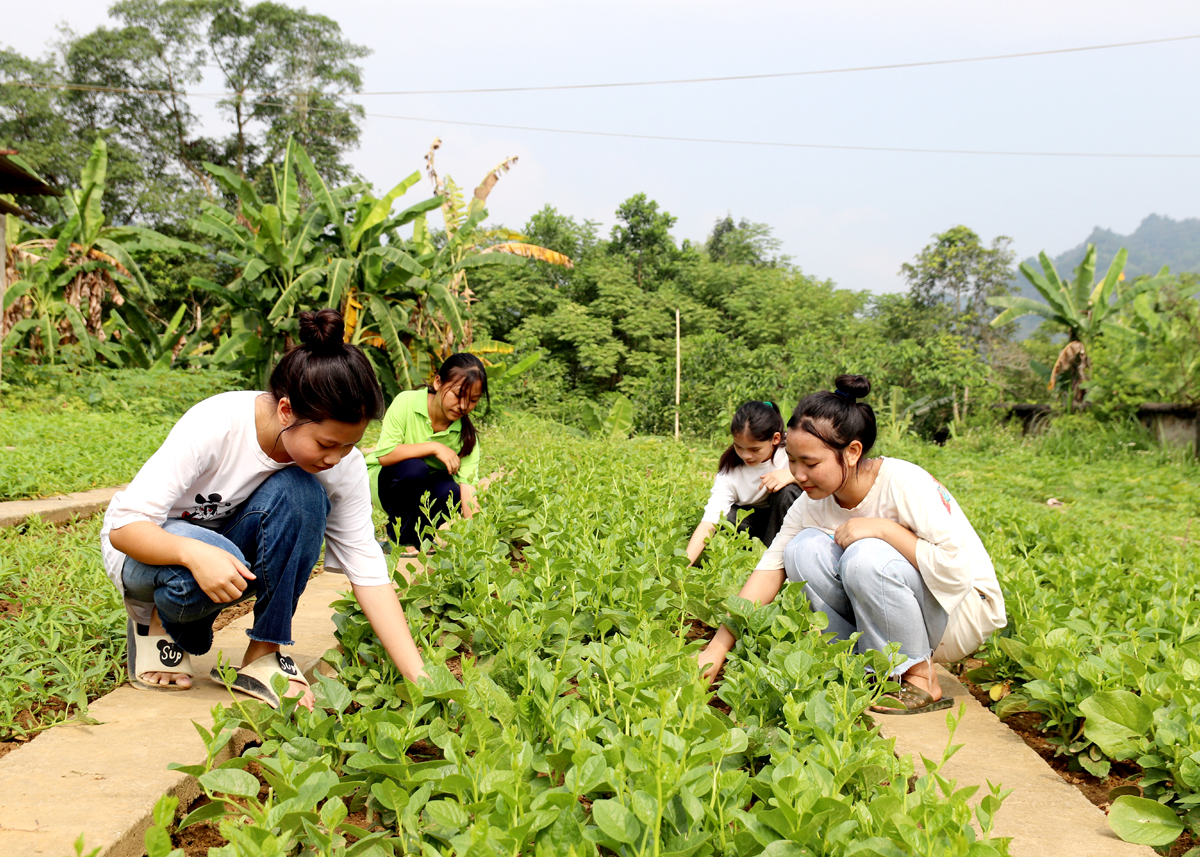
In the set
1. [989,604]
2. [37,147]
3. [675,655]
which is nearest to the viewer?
[675,655]

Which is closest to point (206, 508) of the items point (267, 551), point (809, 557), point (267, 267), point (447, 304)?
point (267, 551)

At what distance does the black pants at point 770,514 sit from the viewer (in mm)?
4449

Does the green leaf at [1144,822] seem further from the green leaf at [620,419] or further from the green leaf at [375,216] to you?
the green leaf at [620,419]

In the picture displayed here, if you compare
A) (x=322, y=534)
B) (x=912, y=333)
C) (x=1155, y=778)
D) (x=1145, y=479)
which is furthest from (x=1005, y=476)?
(x=912, y=333)

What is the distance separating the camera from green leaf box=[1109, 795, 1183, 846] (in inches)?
69.2

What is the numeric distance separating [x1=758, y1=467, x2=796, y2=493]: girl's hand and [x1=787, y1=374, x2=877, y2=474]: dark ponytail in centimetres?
140

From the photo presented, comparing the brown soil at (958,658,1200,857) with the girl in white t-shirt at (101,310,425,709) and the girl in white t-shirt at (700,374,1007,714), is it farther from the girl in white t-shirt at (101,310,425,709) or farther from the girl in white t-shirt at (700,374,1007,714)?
the girl in white t-shirt at (101,310,425,709)

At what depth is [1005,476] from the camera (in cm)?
959

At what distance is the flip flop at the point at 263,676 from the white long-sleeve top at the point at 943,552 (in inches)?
58.0

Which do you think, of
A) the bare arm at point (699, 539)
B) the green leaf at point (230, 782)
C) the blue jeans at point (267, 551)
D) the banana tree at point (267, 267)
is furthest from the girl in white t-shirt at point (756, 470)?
the banana tree at point (267, 267)

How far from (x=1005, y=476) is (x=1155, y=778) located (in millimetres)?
8264

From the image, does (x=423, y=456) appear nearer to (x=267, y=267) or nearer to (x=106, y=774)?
(x=106, y=774)

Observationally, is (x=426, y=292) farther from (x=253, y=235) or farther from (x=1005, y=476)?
(x=1005, y=476)

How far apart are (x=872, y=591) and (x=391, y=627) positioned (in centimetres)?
144
